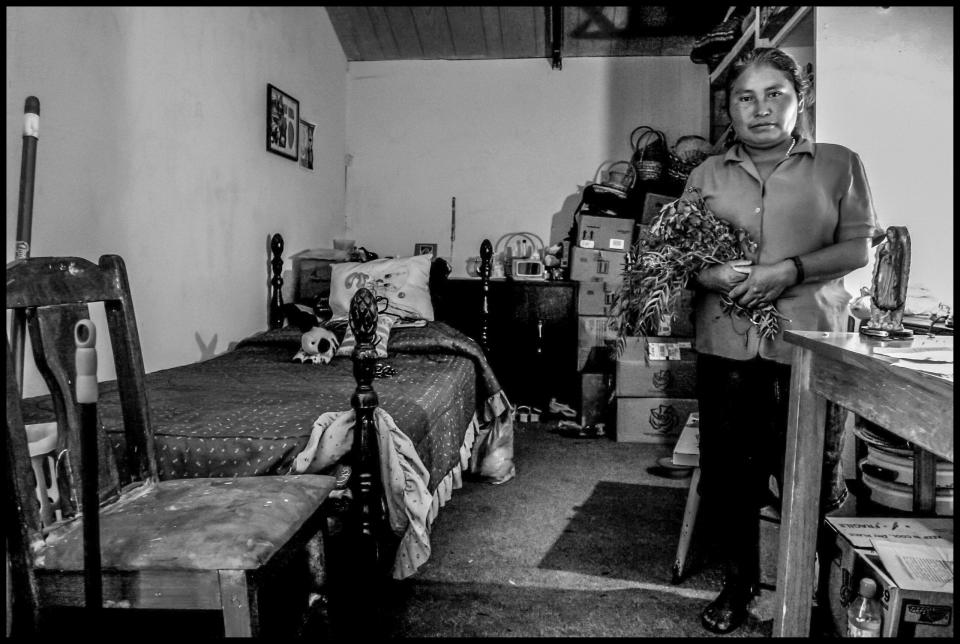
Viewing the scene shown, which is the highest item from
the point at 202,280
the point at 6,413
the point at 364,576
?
the point at 202,280

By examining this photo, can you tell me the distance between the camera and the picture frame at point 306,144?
3996 millimetres

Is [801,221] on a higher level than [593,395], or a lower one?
higher

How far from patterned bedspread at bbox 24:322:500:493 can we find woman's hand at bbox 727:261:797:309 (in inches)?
37.9

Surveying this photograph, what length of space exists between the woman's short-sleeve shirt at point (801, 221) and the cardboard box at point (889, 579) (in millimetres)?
427

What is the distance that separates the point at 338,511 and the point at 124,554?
589 millimetres

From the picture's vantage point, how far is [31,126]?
1752 mm

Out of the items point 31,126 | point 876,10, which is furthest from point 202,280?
point 876,10

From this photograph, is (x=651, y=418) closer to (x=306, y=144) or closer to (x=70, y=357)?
(x=306, y=144)

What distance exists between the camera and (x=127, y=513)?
46.8 inches

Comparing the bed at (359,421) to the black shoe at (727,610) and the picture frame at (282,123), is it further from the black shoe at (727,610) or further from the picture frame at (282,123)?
the picture frame at (282,123)

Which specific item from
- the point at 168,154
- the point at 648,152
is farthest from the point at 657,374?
the point at 168,154

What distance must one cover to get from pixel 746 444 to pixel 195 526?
50.2 inches

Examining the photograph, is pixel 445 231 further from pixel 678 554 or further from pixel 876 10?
pixel 678 554

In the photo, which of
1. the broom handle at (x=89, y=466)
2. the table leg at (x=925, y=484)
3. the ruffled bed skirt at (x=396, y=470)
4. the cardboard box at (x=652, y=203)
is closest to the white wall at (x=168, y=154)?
the ruffled bed skirt at (x=396, y=470)
